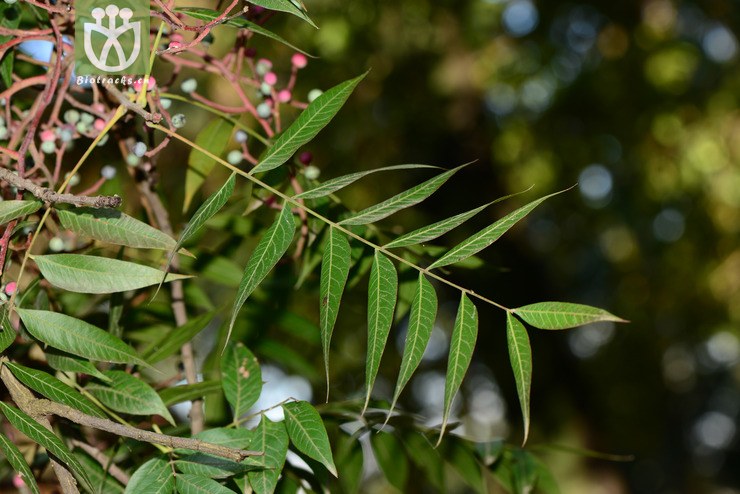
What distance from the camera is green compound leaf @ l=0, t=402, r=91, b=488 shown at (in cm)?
40

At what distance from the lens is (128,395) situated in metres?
0.50

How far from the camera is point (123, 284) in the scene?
0.44 metres

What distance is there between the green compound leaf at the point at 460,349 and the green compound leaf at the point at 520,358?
22mm

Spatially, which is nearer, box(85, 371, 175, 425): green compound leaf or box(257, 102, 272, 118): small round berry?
box(85, 371, 175, 425): green compound leaf

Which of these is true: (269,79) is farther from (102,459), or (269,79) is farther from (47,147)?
(102,459)

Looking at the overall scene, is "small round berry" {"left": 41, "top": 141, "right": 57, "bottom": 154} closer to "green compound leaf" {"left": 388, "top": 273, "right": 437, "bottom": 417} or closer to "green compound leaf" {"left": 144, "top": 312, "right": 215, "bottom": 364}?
"green compound leaf" {"left": 144, "top": 312, "right": 215, "bottom": 364}

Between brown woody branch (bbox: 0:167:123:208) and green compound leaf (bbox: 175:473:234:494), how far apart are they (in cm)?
16

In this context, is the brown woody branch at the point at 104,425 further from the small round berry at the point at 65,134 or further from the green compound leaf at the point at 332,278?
the small round berry at the point at 65,134

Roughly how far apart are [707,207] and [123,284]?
2.95m

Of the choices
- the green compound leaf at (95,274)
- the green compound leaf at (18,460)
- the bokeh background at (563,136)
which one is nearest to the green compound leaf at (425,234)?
the green compound leaf at (95,274)

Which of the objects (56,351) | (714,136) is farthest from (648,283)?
(56,351)

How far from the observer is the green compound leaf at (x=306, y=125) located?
466 mm

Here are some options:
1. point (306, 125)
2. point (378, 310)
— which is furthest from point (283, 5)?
point (378, 310)

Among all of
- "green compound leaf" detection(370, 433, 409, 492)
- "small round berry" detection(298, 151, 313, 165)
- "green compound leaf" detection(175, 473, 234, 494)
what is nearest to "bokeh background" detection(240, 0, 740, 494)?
"green compound leaf" detection(370, 433, 409, 492)
